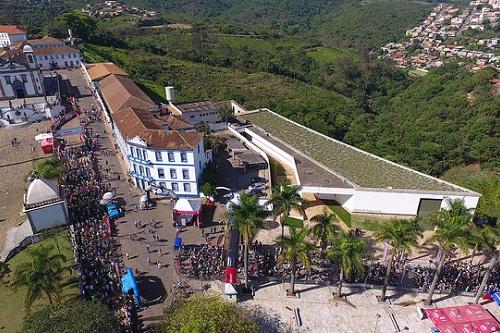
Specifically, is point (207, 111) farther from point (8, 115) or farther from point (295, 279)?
point (295, 279)

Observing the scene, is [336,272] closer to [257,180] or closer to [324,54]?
[257,180]

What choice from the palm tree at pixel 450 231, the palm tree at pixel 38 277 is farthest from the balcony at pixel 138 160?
the palm tree at pixel 450 231

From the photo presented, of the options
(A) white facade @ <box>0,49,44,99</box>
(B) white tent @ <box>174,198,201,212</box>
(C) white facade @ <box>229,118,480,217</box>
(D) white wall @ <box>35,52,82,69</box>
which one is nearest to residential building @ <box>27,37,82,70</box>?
(D) white wall @ <box>35,52,82,69</box>

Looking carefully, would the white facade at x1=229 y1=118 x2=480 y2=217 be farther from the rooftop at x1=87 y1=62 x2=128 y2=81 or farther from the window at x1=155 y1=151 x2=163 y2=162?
the rooftop at x1=87 y1=62 x2=128 y2=81

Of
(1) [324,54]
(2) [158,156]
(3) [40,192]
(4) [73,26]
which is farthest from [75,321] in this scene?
(1) [324,54]

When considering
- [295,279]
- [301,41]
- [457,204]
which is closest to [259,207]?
[295,279]
